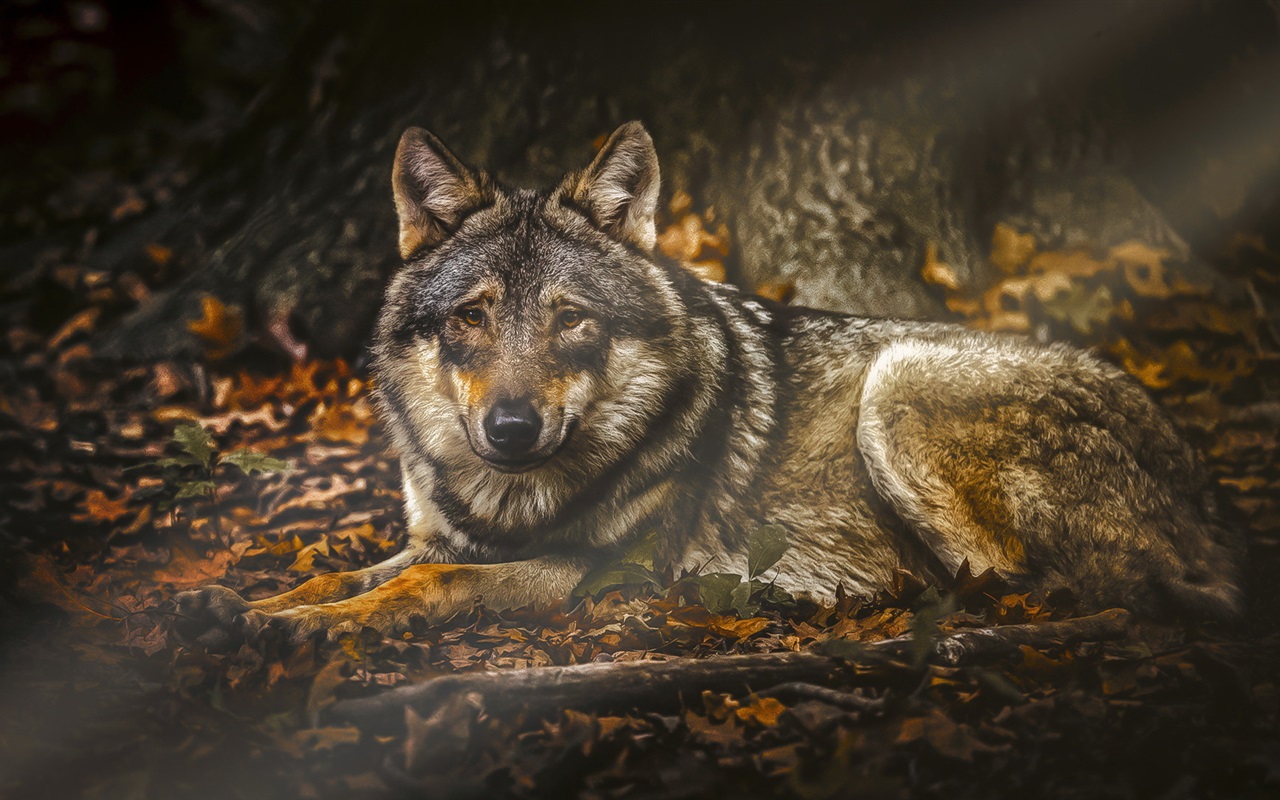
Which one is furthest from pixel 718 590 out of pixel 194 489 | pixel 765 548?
pixel 194 489

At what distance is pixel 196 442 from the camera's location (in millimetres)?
5430

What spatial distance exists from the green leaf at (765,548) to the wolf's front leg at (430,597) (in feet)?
3.09

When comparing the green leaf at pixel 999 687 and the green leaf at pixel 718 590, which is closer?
the green leaf at pixel 999 687

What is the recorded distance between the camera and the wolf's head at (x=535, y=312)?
14.6 feet

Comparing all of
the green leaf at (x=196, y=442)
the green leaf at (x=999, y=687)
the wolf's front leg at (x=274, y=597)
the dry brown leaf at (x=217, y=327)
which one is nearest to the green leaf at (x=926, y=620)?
the green leaf at (x=999, y=687)

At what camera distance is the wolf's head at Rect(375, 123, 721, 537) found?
446cm

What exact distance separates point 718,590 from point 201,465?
11.9ft

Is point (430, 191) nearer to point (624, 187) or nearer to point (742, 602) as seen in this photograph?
point (624, 187)

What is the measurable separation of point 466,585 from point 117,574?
2.15 metres

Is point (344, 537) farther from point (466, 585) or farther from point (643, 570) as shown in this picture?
point (643, 570)

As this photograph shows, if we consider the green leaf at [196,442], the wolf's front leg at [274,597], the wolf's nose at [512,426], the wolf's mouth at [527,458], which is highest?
the wolf's nose at [512,426]

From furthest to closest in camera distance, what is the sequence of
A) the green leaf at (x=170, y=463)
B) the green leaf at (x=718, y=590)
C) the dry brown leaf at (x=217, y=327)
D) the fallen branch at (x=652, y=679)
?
the dry brown leaf at (x=217, y=327), the green leaf at (x=170, y=463), the green leaf at (x=718, y=590), the fallen branch at (x=652, y=679)

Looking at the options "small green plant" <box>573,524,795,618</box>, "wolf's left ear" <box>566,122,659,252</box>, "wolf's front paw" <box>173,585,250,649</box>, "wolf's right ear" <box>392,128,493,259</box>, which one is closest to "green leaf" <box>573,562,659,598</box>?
"small green plant" <box>573,524,795,618</box>

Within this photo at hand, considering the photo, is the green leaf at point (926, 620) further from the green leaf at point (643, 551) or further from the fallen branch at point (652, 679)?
the green leaf at point (643, 551)
